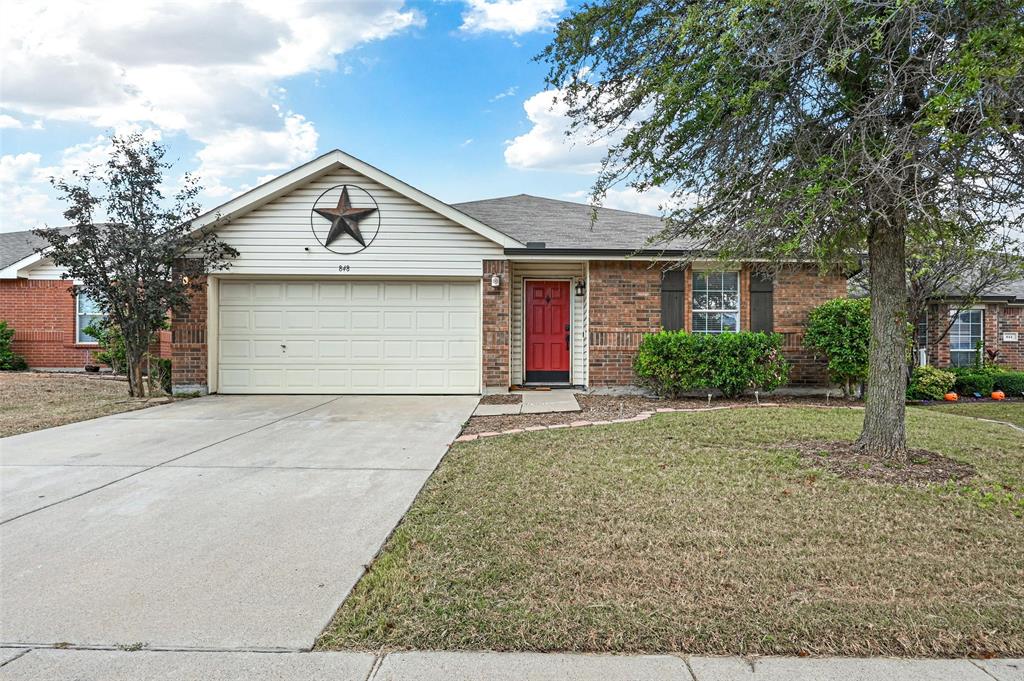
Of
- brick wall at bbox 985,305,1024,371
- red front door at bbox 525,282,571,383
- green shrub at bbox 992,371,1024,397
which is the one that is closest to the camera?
red front door at bbox 525,282,571,383

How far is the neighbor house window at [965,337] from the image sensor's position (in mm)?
15844

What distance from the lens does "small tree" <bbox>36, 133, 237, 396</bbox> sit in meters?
9.48

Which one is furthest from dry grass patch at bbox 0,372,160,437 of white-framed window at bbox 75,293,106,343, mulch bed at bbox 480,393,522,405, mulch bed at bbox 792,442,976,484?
mulch bed at bbox 792,442,976,484

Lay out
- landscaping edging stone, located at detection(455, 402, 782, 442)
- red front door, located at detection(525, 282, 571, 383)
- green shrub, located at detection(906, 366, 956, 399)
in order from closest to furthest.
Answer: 1. landscaping edging stone, located at detection(455, 402, 782, 442)
2. red front door, located at detection(525, 282, 571, 383)
3. green shrub, located at detection(906, 366, 956, 399)

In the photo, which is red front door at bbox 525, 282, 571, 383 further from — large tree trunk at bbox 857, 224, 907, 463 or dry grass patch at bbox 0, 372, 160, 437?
dry grass patch at bbox 0, 372, 160, 437

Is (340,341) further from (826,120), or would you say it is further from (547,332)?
(826,120)

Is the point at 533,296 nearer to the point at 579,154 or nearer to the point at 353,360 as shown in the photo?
the point at 353,360

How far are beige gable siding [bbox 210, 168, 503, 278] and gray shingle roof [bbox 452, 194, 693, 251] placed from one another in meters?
1.04

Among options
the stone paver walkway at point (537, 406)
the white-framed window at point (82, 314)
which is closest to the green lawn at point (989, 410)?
the stone paver walkway at point (537, 406)

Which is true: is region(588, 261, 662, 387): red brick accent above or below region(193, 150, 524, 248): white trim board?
below

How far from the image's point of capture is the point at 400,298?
11.0 meters

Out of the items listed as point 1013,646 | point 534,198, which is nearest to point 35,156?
point 534,198

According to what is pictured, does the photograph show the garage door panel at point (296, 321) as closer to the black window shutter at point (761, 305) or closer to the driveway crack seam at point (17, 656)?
the black window shutter at point (761, 305)

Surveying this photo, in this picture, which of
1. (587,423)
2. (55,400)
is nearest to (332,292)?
(55,400)
